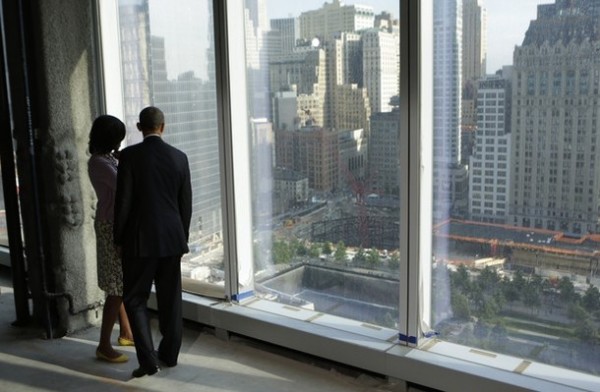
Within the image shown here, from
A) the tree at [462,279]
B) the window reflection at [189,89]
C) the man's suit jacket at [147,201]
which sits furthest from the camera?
the window reflection at [189,89]

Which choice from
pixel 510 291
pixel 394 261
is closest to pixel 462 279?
pixel 510 291

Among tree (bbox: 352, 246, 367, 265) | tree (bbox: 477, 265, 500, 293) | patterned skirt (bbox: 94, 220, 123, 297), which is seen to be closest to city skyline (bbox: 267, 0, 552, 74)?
tree (bbox: 477, 265, 500, 293)

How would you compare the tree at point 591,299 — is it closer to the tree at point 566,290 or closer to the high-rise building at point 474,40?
the tree at point 566,290

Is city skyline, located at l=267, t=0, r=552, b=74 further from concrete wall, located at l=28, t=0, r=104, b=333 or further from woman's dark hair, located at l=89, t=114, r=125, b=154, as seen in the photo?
concrete wall, located at l=28, t=0, r=104, b=333

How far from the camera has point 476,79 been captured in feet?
9.51

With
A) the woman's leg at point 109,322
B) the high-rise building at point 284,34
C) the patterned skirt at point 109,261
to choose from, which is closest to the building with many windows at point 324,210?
the high-rise building at point 284,34

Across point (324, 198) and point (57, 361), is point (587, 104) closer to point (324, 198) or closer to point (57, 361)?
point (324, 198)

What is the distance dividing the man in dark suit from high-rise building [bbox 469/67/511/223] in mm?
1448

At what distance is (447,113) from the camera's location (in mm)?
3014

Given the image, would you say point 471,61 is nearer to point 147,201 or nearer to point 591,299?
point 591,299

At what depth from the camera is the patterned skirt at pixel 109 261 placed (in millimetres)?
3527

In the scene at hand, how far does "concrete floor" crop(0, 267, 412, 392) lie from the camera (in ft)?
10.8

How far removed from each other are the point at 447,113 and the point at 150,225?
154cm

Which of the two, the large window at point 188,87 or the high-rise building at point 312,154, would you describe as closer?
the high-rise building at point 312,154
